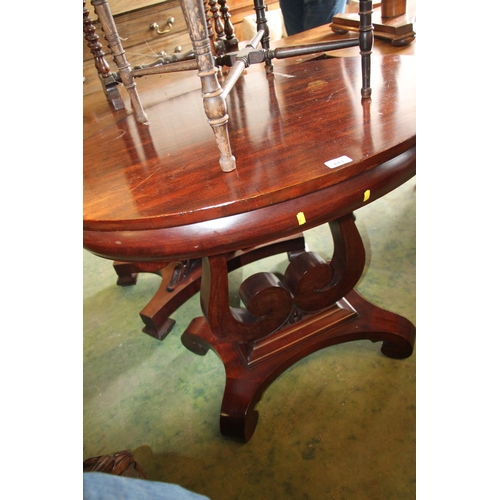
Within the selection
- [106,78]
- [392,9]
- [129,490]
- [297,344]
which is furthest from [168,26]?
[129,490]

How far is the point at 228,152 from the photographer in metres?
0.73

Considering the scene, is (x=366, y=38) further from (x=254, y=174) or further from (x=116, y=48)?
(x=116, y=48)

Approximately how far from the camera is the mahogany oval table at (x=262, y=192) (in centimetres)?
69

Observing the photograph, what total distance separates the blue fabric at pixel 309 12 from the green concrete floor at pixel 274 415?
147cm

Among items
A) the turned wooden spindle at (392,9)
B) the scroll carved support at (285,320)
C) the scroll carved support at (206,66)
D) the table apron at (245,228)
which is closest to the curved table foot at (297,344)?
the scroll carved support at (285,320)

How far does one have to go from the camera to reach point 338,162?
71 centimetres

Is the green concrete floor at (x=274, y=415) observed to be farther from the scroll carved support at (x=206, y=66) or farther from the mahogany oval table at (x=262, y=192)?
the scroll carved support at (x=206, y=66)

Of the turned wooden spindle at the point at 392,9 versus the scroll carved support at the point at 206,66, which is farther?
the turned wooden spindle at the point at 392,9

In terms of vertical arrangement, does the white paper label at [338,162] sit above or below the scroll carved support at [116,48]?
below

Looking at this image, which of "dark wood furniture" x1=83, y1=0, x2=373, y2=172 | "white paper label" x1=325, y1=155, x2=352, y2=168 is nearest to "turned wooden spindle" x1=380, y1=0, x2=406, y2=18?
"dark wood furniture" x1=83, y1=0, x2=373, y2=172

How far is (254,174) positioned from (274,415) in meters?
0.79

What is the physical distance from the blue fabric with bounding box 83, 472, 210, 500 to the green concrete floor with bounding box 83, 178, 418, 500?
2.03 feet

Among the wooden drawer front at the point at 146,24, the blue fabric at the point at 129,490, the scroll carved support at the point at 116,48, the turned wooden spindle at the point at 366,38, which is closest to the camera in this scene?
the blue fabric at the point at 129,490
